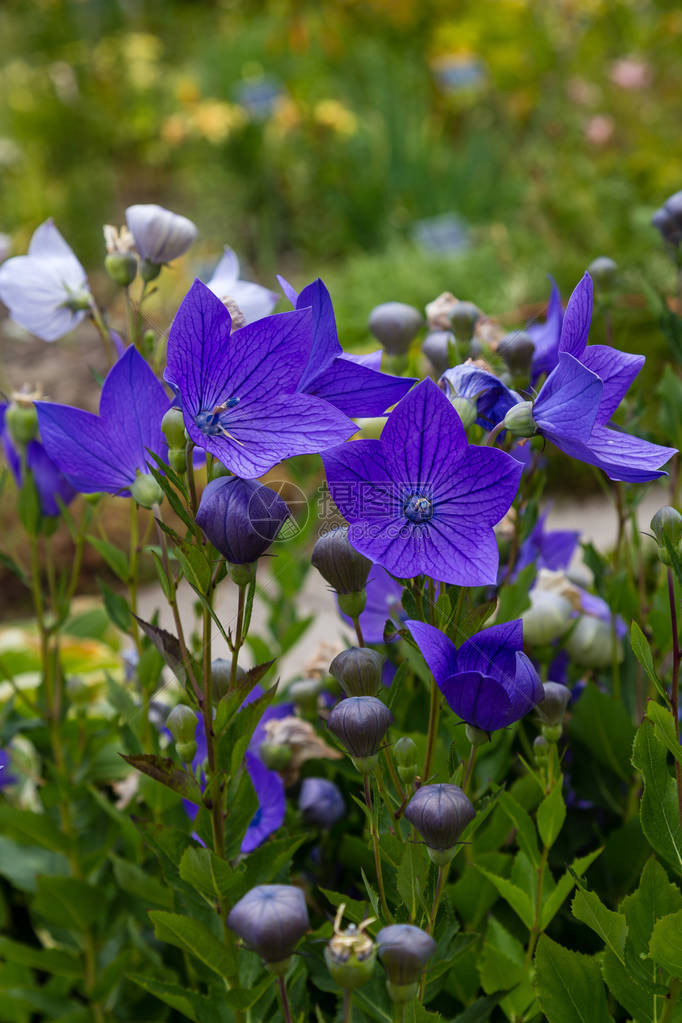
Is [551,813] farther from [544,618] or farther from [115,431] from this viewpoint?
[115,431]

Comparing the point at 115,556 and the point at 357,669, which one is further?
the point at 115,556

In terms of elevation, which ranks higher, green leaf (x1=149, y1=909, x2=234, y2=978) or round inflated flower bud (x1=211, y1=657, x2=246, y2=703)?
round inflated flower bud (x1=211, y1=657, x2=246, y2=703)

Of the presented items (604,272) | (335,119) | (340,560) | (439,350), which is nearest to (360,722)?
(340,560)

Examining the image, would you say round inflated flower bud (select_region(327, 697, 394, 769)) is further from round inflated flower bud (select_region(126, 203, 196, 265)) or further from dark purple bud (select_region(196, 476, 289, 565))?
round inflated flower bud (select_region(126, 203, 196, 265))

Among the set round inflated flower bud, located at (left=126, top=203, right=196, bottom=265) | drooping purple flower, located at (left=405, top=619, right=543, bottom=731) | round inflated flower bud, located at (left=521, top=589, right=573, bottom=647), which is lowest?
drooping purple flower, located at (left=405, top=619, right=543, bottom=731)

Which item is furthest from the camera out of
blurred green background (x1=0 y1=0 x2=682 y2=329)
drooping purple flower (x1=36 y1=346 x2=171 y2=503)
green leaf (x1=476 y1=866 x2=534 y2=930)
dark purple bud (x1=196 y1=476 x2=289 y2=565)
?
blurred green background (x1=0 y1=0 x2=682 y2=329)

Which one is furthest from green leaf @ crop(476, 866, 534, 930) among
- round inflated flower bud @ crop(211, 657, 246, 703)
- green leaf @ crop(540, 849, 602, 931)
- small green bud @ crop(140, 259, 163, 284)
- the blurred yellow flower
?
the blurred yellow flower
